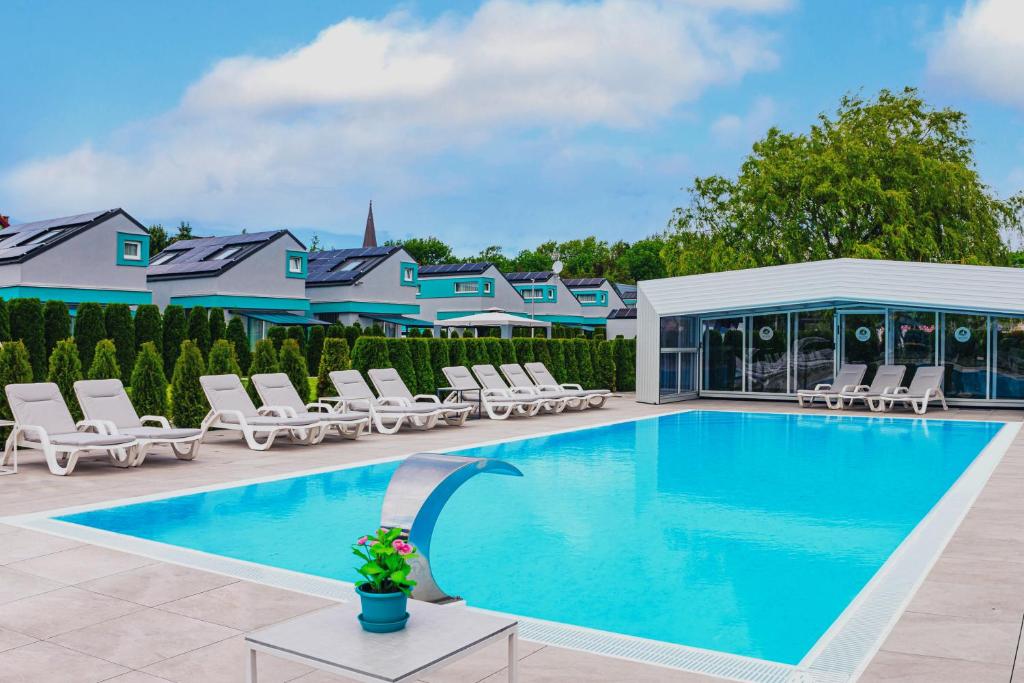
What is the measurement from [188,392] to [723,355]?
14.3m

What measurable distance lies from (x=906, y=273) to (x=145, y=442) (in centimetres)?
1594

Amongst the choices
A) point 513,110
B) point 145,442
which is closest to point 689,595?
point 145,442

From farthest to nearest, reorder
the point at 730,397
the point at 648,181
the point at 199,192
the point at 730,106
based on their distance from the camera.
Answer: the point at 199,192 → the point at 648,181 → the point at 730,106 → the point at 730,397

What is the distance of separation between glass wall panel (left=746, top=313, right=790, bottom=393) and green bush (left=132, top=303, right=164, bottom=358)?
15.8 meters

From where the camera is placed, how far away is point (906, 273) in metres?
20.2

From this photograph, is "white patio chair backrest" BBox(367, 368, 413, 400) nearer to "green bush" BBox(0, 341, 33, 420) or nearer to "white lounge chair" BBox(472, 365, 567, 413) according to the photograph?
"white lounge chair" BBox(472, 365, 567, 413)

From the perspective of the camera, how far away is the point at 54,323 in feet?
73.6

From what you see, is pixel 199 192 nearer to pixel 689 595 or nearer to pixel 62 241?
pixel 62 241

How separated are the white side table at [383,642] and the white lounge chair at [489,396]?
13967 mm

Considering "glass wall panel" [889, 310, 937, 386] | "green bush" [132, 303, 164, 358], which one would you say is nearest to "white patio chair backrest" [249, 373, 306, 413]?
"green bush" [132, 303, 164, 358]

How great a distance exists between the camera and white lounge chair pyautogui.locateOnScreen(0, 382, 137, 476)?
33.1 ft

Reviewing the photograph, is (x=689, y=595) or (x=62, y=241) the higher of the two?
(x=62, y=241)

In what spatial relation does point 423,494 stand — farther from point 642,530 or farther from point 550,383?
point 550,383

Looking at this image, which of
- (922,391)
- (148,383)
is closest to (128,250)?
(148,383)
